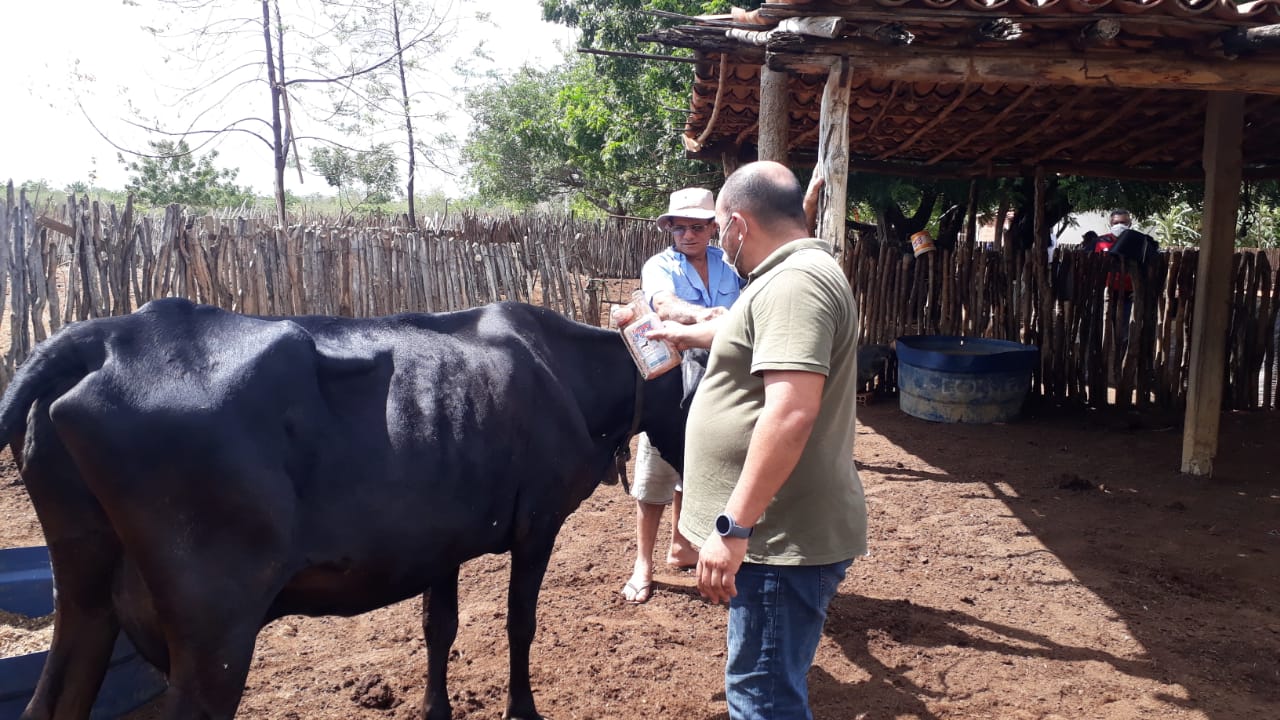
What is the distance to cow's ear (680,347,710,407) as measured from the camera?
332cm

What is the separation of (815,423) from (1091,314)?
24.9 feet

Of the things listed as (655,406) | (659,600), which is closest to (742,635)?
(655,406)

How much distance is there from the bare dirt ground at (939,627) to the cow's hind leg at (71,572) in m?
0.81

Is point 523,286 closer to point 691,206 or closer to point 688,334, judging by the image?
point 691,206

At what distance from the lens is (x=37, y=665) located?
2756 millimetres

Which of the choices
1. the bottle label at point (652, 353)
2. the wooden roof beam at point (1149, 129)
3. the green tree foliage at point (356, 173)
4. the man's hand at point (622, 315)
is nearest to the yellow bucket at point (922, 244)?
the wooden roof beam at point (1149, 129)

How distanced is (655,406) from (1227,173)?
5.12 meters

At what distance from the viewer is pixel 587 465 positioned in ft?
10.8

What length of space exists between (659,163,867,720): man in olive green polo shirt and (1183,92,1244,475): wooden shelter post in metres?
5.37

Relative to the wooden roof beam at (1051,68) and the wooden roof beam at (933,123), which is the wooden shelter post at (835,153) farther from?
the wooden roof beam at (933,123)

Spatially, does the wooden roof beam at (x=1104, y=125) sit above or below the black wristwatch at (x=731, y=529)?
A: above

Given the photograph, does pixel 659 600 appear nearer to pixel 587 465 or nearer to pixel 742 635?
pixel 587 465

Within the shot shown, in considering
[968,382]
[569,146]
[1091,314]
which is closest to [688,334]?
[968,382]

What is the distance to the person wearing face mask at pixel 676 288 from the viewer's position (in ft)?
12.6
